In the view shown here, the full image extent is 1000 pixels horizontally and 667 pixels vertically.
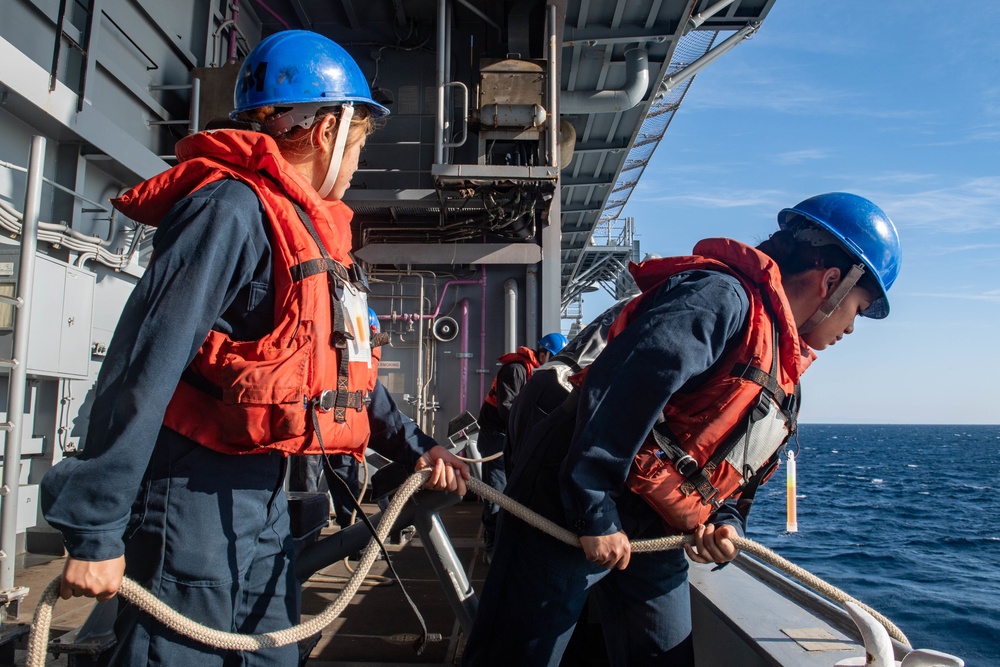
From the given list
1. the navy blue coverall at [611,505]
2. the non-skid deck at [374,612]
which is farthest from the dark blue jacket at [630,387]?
the non-skid deck at [374,612]

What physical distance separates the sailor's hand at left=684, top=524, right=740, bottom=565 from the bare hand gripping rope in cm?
2

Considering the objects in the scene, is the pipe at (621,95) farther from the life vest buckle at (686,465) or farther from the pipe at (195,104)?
the life vest buckle at (686,465)

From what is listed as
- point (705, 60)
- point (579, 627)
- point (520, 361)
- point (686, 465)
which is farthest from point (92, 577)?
point (705, 60)

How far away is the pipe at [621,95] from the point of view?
9664 millimetres

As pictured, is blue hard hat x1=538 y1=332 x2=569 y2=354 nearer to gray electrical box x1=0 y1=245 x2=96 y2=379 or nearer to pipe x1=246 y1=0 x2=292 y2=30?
gray electrical box x1=0 y1=245 x2=96 y2=379

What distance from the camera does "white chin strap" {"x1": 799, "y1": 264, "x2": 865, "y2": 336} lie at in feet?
7.04

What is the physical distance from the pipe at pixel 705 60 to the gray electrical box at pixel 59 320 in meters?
8.71

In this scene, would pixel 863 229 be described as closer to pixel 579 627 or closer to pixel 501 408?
pixel 579 627

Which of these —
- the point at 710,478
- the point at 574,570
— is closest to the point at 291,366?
the point at 574,570

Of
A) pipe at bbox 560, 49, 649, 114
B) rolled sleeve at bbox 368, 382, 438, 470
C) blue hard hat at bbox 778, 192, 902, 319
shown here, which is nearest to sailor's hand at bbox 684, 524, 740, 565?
rolled sleeve at bbox 368, 382, 438, 470

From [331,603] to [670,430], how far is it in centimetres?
103

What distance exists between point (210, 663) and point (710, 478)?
4.42 ft

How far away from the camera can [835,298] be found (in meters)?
2.17

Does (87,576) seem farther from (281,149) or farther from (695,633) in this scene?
(695,633)
